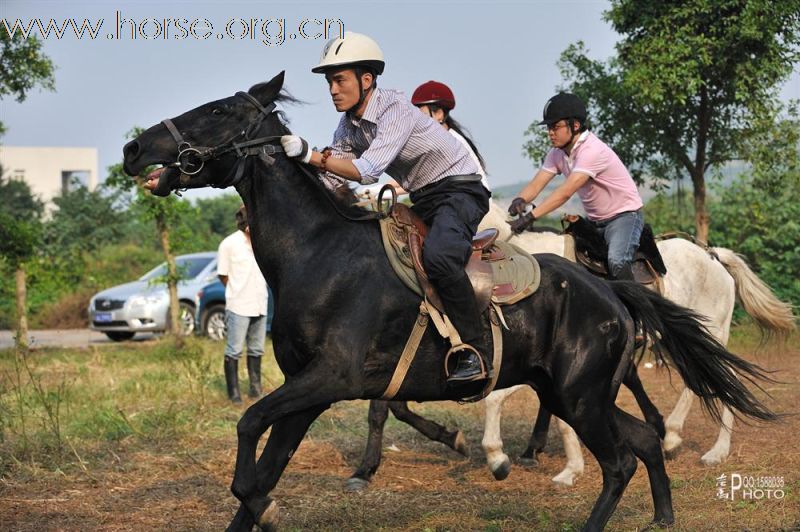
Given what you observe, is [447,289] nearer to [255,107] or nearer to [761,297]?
[255,107]

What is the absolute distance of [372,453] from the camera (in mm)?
7684

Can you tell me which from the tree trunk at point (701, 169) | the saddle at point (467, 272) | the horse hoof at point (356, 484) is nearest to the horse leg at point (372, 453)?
the horse hoof at point (356, 484)

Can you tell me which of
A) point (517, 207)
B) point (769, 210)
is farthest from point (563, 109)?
point (769, 210)

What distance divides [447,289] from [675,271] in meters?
4.21

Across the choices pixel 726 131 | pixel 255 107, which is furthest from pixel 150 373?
pixel 726 131

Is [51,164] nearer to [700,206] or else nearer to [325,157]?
[700,206]

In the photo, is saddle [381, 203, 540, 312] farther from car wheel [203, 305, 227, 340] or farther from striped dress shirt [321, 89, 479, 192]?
car wheel [203, 305, 227, 340]

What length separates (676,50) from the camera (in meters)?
14.0

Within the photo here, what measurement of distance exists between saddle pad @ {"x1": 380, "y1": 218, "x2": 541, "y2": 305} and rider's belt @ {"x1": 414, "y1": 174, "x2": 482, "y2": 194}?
1.24 feet

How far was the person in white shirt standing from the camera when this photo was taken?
11.6 meters

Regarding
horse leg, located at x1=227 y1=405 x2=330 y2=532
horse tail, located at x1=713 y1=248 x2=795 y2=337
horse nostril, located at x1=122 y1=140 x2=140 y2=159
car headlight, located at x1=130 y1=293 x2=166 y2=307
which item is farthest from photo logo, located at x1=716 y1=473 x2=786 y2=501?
car headlight, located at x1=130 y1=293 x2=166 y2=307

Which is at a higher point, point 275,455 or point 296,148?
point 296,148

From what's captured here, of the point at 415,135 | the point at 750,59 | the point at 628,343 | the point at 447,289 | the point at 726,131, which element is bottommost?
the point at 628,343

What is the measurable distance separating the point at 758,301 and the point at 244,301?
19.1 feet
